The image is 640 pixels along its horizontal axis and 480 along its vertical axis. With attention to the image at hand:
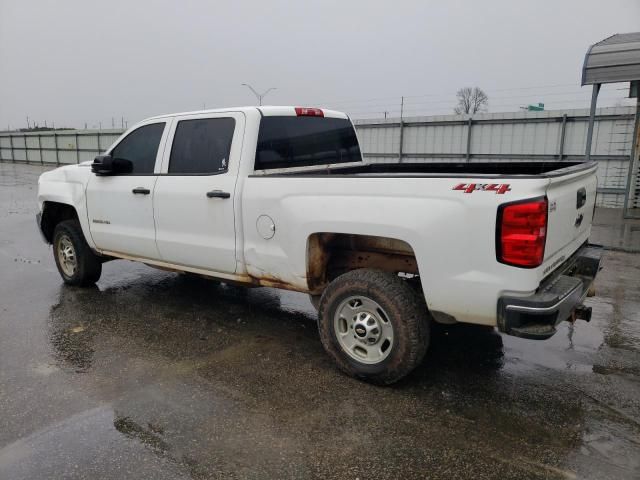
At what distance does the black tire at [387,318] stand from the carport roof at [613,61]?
8354 mm

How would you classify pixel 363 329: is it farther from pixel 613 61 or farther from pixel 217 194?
pixel 613 61

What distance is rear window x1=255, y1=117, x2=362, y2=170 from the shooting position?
4508 millimetres

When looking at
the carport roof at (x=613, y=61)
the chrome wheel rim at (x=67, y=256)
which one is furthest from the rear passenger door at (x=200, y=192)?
the carport roof at (x=613, y=61)

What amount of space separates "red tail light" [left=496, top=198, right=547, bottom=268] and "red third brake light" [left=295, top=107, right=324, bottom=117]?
2.45 m

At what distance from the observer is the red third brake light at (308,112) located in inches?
192

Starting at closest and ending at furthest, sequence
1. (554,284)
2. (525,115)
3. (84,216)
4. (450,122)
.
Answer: (554,284), (84,216), (525,115), (450,122)

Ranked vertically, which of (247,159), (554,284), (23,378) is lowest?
(23,378)

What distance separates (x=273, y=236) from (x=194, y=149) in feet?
4.38

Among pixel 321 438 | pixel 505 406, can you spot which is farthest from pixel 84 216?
pixel 505 406

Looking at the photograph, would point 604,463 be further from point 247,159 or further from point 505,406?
point 247,159

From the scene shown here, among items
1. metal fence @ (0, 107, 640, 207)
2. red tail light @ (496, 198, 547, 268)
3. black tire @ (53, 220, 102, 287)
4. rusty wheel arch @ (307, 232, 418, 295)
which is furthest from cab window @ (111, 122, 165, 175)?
metal fence @ (0, 107, 640, 207)

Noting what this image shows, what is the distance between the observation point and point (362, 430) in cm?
317

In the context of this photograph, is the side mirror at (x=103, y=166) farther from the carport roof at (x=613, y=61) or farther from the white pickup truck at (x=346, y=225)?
the carport roof at (x=613, y=61)

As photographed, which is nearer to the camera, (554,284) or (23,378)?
(554,284)
